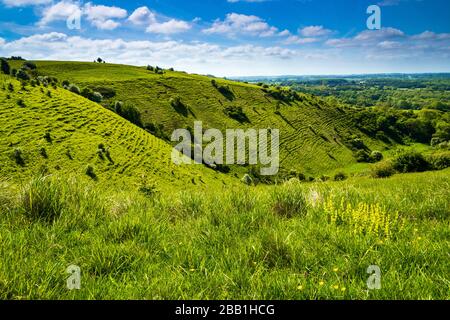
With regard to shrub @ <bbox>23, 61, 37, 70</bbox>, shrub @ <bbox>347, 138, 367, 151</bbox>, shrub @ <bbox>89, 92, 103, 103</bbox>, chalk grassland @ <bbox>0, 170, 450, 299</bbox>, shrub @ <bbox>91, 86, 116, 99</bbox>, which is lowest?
shrub @ <bbox>347, 138, 367, 151</bbox>

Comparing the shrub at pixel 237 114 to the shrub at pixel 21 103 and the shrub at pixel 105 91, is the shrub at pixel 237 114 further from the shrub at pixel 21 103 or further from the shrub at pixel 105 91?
the shrub at pixel 21 103

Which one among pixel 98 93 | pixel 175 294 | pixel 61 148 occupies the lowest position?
pixel 61 148

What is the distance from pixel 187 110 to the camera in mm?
142875

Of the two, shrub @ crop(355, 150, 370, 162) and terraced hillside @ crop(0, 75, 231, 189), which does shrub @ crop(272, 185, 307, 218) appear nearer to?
terraced hillside @ crop(0, 75, 231, 189)

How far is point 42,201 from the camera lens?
15.6 ft

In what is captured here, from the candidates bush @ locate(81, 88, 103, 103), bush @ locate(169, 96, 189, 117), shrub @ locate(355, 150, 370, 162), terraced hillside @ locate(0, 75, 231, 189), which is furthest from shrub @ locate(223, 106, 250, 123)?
bush @ locate(81, 88, 103, 103)

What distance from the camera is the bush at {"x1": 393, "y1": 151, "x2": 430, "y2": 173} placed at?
7219 cm

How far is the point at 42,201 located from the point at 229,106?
15218 centimetres

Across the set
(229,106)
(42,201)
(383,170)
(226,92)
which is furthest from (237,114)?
(42,201)

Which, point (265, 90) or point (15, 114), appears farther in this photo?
point (265, 90)

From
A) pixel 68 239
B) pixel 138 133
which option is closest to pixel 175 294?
pixel 68 239

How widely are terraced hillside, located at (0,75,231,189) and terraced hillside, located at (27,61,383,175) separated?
21.1 m
